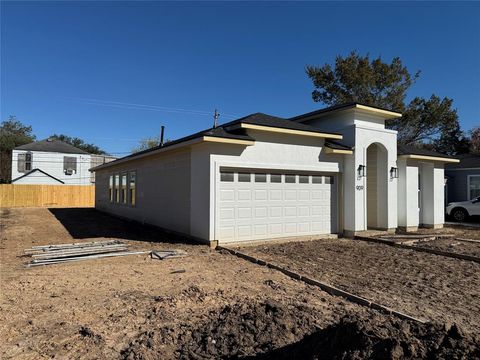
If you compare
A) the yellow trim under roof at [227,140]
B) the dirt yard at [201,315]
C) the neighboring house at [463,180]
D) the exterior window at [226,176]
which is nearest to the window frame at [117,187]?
the exterior window at [226,176]

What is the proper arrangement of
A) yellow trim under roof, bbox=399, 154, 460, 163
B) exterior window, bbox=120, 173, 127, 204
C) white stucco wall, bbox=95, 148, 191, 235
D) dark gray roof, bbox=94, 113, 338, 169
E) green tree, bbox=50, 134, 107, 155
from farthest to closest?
green tree, bbox=50, 134, 107, 155
exterior window, bbox=120, 173, 127, 204
yellow trim under roof, bbox=399, 154, 460, 163
white stucco wall, bbox=95, 148, 191, 235
dark gray roof, bbox=94, 113, 338, 169

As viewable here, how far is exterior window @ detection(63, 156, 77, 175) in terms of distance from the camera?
43062 millimetres

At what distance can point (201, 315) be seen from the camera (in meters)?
4.87

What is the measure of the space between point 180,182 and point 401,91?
80.3 ft

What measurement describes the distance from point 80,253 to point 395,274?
7.25 metres

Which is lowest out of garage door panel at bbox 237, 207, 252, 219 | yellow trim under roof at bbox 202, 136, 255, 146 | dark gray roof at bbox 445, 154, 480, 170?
garage door panel at bbox 237, 207, 252, 219

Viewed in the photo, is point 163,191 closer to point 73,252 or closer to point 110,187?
point 73,252

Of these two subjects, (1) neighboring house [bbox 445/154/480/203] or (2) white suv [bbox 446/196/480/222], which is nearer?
(2) white suv [bbox 446/196/480/222]

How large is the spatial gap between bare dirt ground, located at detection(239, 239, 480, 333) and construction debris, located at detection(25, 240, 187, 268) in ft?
7.59

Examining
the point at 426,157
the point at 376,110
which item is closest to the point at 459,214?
the point at 426,157

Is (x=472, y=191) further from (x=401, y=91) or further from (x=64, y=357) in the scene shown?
(x=64, y=357)

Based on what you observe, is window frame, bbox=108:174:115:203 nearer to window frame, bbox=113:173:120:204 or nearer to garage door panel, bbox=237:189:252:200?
window frame, bbox=113:173:120:204

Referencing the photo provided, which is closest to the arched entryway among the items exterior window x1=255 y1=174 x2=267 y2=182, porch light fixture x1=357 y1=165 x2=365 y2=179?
porch light fixture x1=357 y1=165 x2=365 y2=179

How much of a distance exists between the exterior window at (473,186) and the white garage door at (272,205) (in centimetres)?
1601
